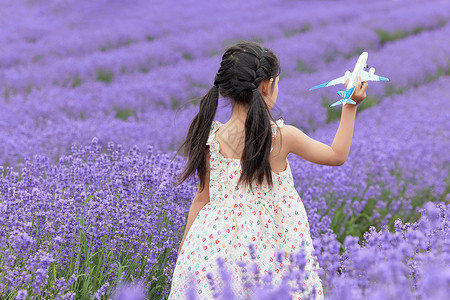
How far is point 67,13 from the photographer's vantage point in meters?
12.9

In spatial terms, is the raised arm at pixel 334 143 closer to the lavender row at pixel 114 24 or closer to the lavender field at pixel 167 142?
the lavender field at pixel 167 142

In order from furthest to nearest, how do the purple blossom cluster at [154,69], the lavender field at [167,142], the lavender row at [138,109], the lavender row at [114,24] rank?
the lavender row at [114,24]
the purple blossom cluster at [154,69]
the lavender row at [138,109]
the lavender field at [167,142]

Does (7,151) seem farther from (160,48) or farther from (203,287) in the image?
(160,48)

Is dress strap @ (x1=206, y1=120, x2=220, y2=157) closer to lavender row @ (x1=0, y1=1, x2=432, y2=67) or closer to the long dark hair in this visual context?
the long dark hair

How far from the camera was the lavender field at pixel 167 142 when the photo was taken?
1.96 m

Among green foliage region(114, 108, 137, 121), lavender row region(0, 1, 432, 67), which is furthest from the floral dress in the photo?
lavender row region(0, 1, 432, 67)

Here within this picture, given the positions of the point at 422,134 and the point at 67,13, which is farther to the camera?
the point at 67,13

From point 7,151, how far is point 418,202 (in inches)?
119

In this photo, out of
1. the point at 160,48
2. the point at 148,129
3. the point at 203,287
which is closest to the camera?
the point at 203,287

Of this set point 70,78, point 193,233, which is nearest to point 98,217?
point 193,233

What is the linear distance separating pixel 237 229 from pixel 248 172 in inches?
8.9

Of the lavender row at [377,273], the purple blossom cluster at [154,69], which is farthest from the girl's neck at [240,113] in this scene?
the purple blossom cluster at [154,69]

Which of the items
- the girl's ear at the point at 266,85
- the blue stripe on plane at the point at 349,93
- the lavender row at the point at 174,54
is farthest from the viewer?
the lavender row at the point at 174,54

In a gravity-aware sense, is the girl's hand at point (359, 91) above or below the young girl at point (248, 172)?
above
